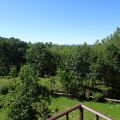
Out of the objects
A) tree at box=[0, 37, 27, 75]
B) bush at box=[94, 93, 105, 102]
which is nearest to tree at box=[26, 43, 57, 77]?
tree at box=[0, 37, 27, 75]

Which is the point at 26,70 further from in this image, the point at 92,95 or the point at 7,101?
the point at 92,95

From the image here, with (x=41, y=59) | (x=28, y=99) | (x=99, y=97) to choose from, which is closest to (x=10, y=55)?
(x=41, y=59)

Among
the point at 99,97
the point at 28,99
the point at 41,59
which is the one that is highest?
the point at 41,59

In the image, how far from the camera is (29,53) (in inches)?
2598

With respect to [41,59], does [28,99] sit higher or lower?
lower

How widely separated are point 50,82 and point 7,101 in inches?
1167

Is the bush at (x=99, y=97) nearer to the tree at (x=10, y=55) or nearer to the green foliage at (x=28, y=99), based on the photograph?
the green foliage at (x=28, y=99)

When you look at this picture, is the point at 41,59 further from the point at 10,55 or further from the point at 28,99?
the point at 28,99

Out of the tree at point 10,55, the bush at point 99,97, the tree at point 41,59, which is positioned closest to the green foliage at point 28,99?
the bush at point 99,97

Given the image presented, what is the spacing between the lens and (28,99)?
781 inches

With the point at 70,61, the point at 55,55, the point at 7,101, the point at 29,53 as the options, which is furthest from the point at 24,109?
the point at 55,55

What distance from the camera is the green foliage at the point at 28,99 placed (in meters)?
19.5

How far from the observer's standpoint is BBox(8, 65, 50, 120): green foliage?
64.0 ft

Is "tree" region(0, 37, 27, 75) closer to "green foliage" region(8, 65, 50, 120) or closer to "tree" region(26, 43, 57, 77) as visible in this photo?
"tree" region(26, 43, 57, 77)
